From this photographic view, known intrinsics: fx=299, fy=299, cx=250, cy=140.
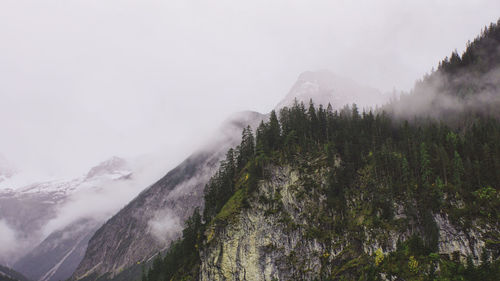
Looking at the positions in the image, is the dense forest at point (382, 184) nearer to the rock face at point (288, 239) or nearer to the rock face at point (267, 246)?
the rock face at point (288, 239)

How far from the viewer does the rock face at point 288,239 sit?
72.5 m

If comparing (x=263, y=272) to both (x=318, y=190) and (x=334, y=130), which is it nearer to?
(x=318, y=190)

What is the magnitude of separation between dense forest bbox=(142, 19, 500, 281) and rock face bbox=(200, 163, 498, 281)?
1.42 m

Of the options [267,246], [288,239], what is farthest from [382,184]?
[267,246]

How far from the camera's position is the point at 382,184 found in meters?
83.3

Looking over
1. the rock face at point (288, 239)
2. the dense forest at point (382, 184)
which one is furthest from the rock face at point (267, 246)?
the dense forest at point (382, 184)

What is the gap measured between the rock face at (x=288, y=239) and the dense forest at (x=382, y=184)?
1.42m

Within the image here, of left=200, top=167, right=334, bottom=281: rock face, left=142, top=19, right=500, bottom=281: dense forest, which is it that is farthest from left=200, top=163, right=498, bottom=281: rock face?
left=142, top=19, right=500, bottom=281: dense forest

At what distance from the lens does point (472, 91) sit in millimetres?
124500

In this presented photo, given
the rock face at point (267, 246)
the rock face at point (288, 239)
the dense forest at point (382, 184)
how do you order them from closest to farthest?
the dense forest at point (382, 184)
the rock face at point (288, 239)
the rock face at point (267, 246)

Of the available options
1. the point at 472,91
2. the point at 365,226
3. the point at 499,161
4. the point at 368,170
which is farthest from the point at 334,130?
the point at 472,91

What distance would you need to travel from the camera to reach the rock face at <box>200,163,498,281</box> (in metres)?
72.5

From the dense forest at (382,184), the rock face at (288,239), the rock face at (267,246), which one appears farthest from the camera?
the rock face at (267,246)

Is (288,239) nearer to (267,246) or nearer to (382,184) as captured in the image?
(267,246)
